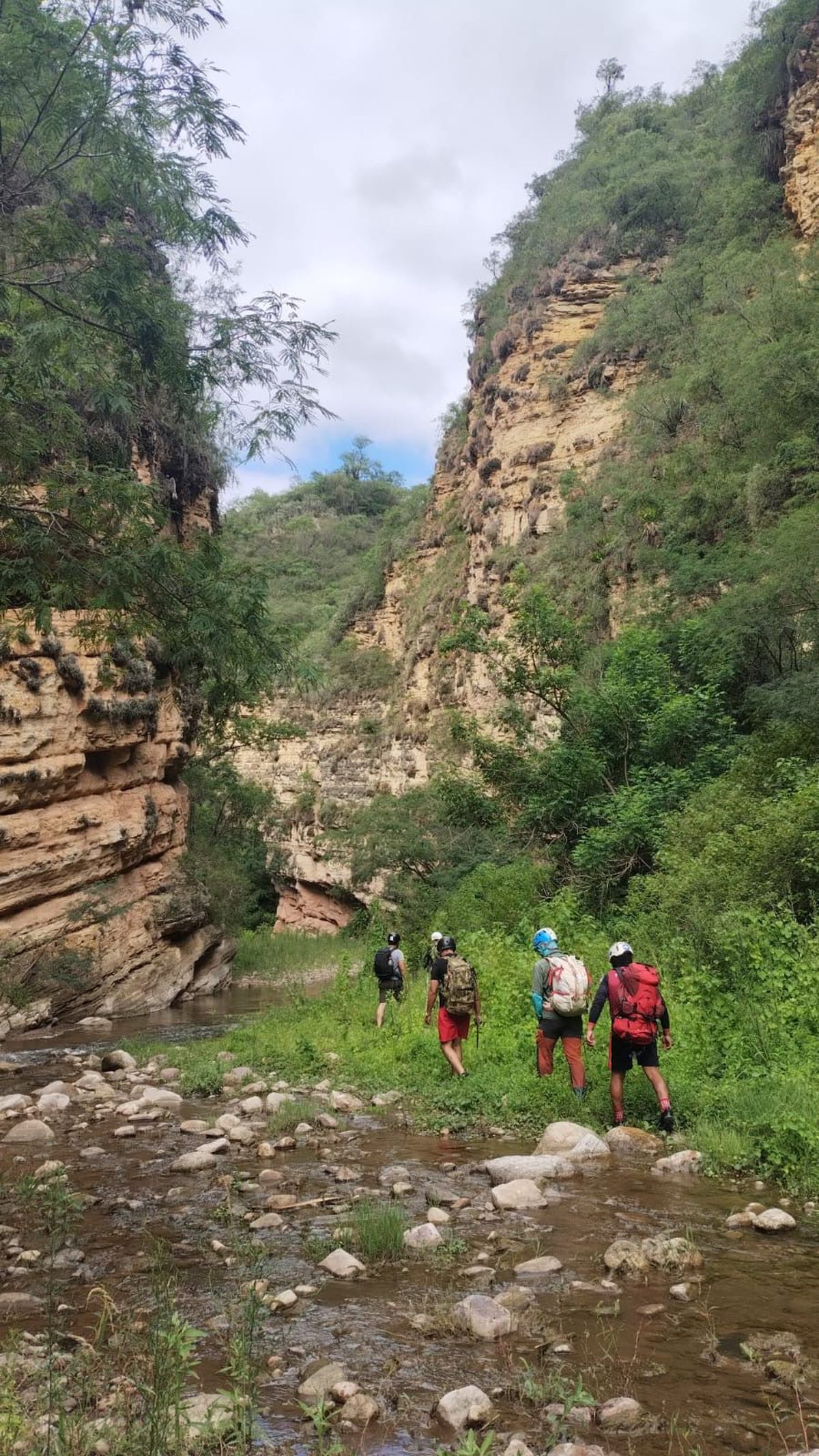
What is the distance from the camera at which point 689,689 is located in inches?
648

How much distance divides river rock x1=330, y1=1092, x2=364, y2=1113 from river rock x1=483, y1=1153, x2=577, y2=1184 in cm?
271

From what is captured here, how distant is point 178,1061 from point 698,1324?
942cm

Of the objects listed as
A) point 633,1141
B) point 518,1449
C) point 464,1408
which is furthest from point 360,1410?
point 633,1141

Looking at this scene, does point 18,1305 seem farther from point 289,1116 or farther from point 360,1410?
point 289,1116

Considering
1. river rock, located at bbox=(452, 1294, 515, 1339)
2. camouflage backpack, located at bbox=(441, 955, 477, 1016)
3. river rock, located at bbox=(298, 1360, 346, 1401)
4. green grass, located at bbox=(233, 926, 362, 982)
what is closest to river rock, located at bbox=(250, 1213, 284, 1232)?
river rock, located at bbox=(452, 1294, 515, 1339)

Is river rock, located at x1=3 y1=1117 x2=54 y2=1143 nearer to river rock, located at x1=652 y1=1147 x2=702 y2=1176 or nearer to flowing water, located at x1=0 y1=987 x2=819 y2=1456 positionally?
flowing water, located at x1=0 y1=987 x2=819 y2=1456

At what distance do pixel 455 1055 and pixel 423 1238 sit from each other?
13.1 feet

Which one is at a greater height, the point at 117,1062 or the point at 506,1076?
the point at 506,1076

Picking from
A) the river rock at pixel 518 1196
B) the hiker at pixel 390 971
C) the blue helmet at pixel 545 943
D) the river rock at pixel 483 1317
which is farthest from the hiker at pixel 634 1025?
the hiker at pixel 390 971

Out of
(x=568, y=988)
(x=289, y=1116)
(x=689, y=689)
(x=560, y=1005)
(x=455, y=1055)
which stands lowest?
(x=289, y=1116)

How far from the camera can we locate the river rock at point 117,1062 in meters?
11.5

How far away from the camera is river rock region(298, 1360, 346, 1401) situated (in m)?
3.27

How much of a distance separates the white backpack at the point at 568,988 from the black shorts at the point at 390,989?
5.09 m

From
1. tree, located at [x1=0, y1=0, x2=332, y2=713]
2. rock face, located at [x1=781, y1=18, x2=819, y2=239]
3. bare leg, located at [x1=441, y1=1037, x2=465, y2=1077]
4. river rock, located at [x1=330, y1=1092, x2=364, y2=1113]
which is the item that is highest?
rock face, located at [x1=781, y1=18, x2=819, y2=239]
